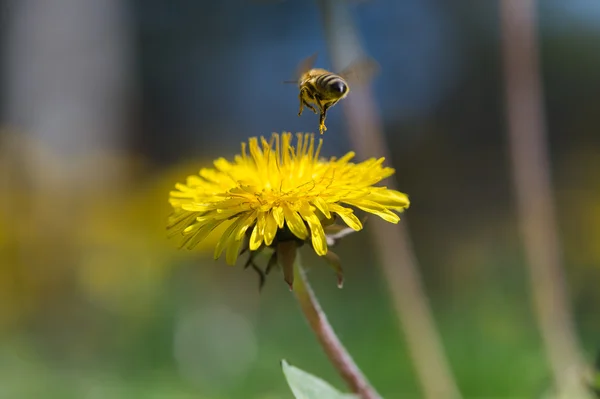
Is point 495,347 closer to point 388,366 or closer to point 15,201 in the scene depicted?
point 388,366

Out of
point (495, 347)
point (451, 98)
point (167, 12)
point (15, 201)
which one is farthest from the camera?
point (167, 12)

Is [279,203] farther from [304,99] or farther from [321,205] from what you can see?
[304,99]

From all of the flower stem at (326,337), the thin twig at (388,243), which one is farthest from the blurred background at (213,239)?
the flower stem at (326,337)

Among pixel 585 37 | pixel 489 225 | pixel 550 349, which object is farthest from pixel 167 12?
pixel 550 349

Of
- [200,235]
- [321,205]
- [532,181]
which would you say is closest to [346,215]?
[321,205]

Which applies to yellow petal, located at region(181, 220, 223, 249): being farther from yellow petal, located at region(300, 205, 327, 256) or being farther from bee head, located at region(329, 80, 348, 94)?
bee head, located at region(329, 80, 348, 94)
